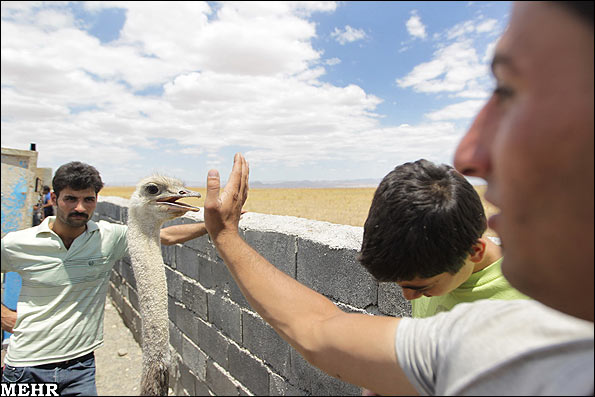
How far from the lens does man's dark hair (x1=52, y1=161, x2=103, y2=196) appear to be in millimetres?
3150

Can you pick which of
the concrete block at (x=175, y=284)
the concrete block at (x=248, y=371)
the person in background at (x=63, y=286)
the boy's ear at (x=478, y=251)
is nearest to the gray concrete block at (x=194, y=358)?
the concrete block at (x=175, y=284)

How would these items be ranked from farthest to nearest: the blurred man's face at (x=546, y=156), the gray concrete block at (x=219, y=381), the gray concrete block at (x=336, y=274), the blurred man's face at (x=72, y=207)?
1. the gray concrete block at (x=219, y=381)
2. the blurred man's face at (x=72, y=207)
3. the gray concrete block at (x=336, y=274)
4. the blurred man's face at (x=546, y=156)

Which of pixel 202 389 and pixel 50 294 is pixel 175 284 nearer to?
pixel 202 389

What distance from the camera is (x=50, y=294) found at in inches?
117

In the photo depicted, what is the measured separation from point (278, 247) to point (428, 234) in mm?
1739

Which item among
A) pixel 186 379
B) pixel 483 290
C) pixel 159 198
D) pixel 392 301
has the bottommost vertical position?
pixel 186 379

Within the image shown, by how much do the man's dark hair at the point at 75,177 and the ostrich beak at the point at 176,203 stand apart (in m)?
0.91

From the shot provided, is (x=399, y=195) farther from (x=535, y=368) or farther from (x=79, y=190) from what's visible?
(x=79, y=190)

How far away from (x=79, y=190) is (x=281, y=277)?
2.53 m

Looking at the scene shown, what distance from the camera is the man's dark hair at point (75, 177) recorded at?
315 centimetres

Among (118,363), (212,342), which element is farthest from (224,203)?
(118,363)

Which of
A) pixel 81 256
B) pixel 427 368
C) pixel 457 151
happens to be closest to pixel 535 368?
pixel 427 368

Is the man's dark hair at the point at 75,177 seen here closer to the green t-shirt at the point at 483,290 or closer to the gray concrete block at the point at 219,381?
the gray concrete block at the point at 219,381

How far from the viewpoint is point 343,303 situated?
7.66 feet
